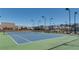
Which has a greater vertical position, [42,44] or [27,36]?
[27,36]

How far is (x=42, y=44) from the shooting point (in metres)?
5.85

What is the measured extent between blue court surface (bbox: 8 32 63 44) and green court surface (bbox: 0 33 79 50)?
0.10m

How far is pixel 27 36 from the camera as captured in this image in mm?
5996

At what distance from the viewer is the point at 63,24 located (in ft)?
19.5

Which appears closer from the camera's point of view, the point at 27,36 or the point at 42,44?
the point at 42,44

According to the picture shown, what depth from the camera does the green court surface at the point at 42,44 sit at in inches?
228

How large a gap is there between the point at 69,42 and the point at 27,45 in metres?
0.96

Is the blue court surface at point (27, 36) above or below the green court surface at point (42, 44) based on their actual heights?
above

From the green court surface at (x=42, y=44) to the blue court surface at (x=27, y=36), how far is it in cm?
10

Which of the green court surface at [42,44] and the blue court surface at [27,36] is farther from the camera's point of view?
the blue court surface at [27,36]

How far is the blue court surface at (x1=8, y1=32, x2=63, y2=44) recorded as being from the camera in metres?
5.95

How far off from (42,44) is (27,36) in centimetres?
40

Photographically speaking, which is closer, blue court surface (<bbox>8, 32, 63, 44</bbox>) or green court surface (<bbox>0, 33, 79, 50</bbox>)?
green court surface (<bbox>0, 33, 79, 50</bbox>)
